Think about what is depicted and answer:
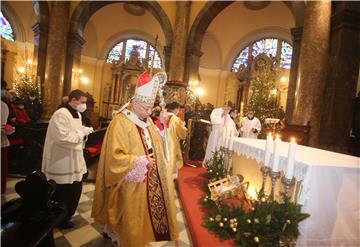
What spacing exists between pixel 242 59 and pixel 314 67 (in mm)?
11780

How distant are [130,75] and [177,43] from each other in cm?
836

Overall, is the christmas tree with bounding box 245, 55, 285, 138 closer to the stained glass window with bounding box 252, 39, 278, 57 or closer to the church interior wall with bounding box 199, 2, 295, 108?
the church interior wall with bounding box 199, 2, 295, 108

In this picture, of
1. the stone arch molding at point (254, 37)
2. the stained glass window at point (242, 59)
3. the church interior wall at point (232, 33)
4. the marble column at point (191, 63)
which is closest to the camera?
the marble column at point (191, 63)

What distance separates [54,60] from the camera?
33.0 feet

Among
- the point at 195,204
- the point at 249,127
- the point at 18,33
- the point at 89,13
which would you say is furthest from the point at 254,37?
the point at 195,204

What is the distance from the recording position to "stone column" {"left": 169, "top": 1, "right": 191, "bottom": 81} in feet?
34.3

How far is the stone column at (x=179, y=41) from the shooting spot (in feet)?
34.3

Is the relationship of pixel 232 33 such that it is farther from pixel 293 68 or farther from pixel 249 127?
pixel 249 127

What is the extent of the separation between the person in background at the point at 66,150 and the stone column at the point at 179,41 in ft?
24.1

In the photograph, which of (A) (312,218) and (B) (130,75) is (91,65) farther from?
(A) (312,218)

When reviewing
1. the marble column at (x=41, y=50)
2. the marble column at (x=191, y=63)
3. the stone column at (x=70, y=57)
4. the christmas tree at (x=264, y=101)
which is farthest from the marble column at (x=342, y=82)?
the marble column at (x=41, y=50)

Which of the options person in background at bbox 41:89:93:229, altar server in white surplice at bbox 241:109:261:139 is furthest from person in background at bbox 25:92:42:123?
altar server in white surplice at bbox 241:109:261:139

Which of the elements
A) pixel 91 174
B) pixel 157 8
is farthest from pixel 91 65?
pixel 91 174

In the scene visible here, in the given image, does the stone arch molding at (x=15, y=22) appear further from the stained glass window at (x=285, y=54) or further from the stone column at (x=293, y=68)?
the stained glass window at (x=285, y=54)
